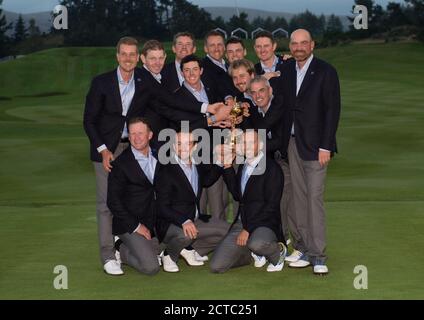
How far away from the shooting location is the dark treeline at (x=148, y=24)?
359ft

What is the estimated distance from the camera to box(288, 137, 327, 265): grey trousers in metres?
9.59

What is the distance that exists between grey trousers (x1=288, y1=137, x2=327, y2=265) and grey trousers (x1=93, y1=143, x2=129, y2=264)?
1.90m

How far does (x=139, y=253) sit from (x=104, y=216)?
0.76m

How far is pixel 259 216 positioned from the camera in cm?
974

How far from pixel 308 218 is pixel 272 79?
1.64 metres

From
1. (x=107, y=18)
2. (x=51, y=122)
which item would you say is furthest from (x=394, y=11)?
(x=51, y=122)

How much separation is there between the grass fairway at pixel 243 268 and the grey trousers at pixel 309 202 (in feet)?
0.91

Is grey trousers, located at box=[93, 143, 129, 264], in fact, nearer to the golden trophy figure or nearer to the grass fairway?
the grass fairway

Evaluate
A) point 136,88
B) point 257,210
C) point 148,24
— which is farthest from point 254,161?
point 148,24

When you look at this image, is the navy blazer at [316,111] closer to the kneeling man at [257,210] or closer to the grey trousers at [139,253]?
the kneeling man at [257,210]

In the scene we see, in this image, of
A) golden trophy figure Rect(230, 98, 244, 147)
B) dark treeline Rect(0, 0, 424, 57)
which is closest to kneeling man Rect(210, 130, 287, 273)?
golden trophy figure Rect(230, 98, 244, 147)

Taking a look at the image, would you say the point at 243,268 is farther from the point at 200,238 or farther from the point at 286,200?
the point at 286,200

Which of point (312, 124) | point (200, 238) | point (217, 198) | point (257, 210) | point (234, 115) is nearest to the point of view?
point (312, 124)

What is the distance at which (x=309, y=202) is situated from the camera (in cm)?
968
